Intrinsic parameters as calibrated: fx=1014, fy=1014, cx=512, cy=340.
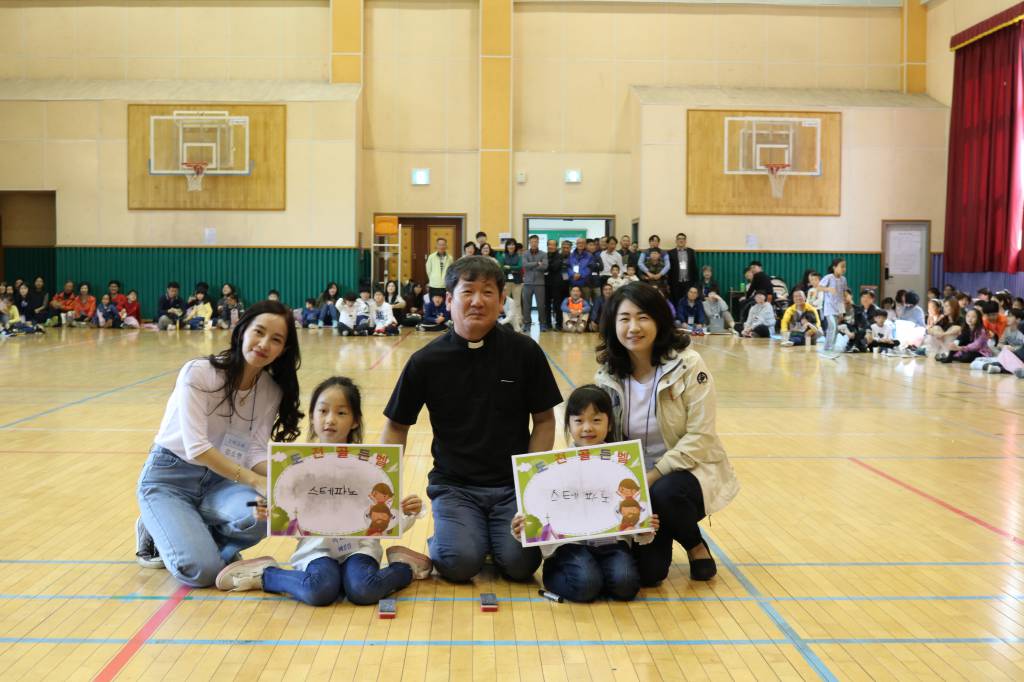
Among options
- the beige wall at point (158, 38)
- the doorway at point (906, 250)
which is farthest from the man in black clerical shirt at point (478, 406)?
the doorway at point (906, 250)

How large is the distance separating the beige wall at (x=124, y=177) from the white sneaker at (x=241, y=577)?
16375 mm

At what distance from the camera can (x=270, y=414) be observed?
13.1ft

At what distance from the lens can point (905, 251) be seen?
65.7 feet

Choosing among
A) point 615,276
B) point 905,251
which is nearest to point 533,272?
point 615,276

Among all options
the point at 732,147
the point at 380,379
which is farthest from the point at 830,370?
the point at 732,147

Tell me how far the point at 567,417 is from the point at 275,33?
1829 centimetres

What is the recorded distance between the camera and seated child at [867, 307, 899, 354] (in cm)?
1477

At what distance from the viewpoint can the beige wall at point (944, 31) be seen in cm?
1858

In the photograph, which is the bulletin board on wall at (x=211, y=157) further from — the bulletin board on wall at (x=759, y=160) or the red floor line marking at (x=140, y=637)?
the red floor line marking at (x=140, y=637)

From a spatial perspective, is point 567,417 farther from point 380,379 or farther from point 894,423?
point 380,379

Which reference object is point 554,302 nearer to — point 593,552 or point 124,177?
point 124,177

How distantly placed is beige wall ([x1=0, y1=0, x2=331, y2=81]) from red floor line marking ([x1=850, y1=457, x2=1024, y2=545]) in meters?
16.6

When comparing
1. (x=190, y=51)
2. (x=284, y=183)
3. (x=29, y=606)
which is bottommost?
(x=29, y=606)

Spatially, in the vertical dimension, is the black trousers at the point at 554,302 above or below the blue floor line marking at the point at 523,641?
above
